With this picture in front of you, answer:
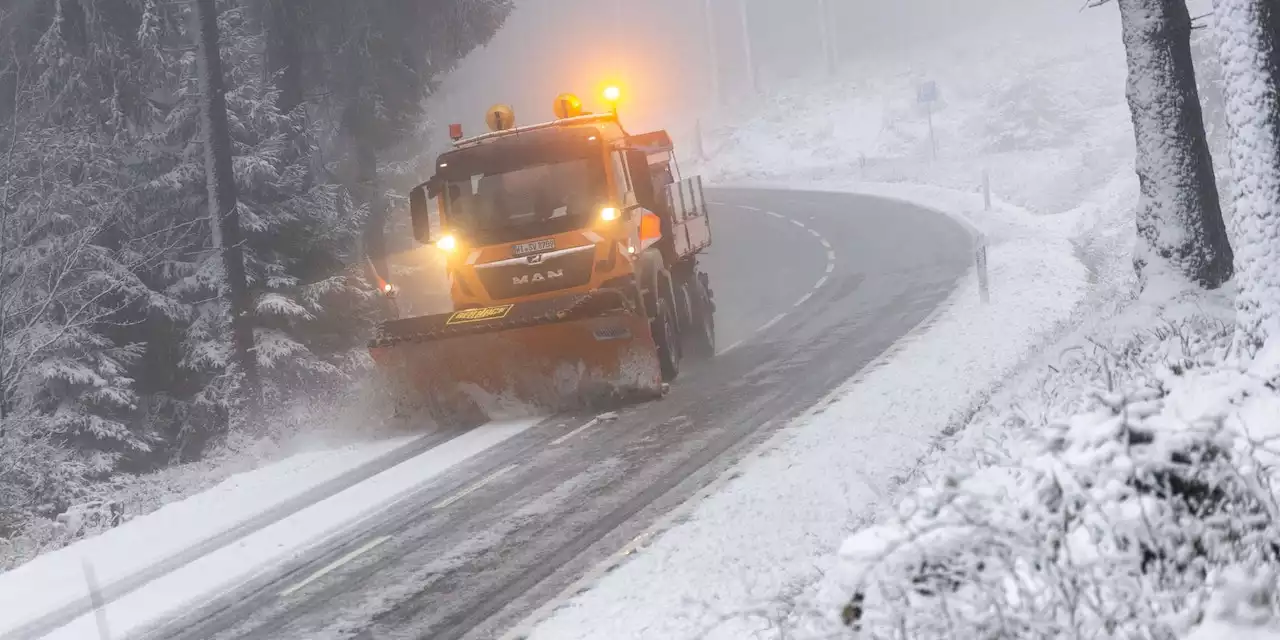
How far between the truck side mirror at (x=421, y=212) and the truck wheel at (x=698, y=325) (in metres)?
3.49

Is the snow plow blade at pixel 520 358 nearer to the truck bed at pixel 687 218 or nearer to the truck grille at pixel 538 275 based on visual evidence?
the truck grille at pixel 538 275

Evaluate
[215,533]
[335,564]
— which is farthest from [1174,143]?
[215,533]

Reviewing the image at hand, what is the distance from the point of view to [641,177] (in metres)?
12.4

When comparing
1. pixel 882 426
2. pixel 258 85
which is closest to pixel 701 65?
pixel 258 85

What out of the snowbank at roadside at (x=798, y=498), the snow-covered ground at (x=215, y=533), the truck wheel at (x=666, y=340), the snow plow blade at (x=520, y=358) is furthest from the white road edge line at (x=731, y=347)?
the snow-covered ground at (x=215, y=533)

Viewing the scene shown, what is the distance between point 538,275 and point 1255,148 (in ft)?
22.9

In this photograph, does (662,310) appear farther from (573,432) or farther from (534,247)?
(573,432)

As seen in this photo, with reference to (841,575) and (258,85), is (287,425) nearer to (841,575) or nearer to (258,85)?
(258,85)

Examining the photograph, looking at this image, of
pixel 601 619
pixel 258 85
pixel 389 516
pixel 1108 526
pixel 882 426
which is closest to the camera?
A: pixel 1108 526

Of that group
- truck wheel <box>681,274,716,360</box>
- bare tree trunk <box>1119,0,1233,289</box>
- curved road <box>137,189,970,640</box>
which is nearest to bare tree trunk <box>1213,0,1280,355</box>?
bare tree trunk <box>1119,0,1233,289</box>

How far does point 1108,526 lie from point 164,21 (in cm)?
1510

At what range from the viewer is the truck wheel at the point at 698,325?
13.8 m

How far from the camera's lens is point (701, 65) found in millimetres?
85812

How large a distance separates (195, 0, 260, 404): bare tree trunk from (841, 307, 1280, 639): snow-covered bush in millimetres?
11325
